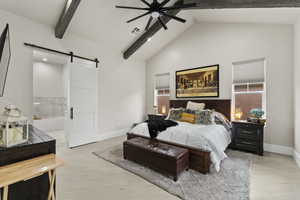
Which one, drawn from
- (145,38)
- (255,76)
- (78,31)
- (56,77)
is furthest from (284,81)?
(56,77)

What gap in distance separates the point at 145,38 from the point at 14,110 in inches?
164

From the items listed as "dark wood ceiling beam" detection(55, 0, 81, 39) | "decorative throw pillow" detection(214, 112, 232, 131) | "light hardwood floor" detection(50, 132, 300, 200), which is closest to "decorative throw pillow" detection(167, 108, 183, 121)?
"decorative throw pillow" detection(214, 112, 232, 131)

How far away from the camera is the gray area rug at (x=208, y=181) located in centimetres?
194

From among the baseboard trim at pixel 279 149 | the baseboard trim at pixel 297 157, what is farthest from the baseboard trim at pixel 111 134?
the baseboard trim at pixel 297 157

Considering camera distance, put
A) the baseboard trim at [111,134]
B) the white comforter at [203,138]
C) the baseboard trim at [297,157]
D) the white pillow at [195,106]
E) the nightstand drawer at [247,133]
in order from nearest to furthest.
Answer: the white comforter at [203,138], the baseboard trim at [297,157], the nightstand drawer at [247,133], the white pillow at [195,106], the baseboard trim at [111,134]

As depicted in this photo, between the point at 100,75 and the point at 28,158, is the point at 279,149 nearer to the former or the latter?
the point at 28,158

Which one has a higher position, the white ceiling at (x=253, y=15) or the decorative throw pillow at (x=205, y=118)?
the white ceiling at (x=253, y=15)

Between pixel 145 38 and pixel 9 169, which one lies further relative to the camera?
pixel 145 38

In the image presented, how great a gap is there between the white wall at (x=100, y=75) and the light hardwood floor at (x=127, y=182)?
5.92ft

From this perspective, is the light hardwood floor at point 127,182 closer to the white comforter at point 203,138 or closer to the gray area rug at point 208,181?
the gray area rug at point 208,181

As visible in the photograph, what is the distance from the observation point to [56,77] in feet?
21.2

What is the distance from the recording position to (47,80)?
621 cm

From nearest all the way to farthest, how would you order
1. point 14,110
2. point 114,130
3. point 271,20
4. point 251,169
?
point 14,110 < point 251,169 < point 271,20 < point 114,130

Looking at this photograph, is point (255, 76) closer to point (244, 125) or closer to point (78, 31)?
point (244, 125)
